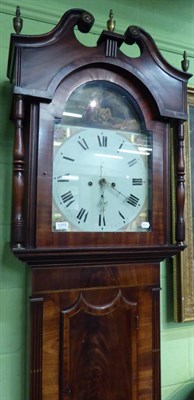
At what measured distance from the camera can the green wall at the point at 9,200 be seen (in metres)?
1.01

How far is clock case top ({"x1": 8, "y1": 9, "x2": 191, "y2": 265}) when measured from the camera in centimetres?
83

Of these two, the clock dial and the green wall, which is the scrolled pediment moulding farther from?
the clock dial

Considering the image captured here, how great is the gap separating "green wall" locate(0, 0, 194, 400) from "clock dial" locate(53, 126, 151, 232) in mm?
244

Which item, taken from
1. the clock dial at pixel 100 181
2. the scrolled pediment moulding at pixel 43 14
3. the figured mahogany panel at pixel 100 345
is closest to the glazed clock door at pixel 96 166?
the clock dial at pixel 100 181

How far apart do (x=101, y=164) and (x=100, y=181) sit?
5 cm

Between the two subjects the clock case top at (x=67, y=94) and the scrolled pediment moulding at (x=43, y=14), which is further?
the scrolled pediment moulding at (x=43, y=14)

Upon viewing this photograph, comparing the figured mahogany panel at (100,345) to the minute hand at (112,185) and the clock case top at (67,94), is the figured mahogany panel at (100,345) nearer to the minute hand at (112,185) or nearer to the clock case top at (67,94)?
the clock case top at (67,94)

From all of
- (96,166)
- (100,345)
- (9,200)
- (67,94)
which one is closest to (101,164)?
(96,166)

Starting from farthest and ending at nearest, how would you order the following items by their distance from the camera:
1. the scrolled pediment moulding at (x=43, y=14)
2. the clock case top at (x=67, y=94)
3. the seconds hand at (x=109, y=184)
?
the scrolled pediment moulding at (x=43, y=14) → the seconds hand at (x=109, y=184) → the clock case top at (x=67, y=94)

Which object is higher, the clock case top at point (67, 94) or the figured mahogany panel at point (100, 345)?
the clock case top at point (67, 94)

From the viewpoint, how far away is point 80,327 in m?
0.88

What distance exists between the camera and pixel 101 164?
94 centimetres

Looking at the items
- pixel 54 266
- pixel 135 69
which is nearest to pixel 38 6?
pixel 135 69

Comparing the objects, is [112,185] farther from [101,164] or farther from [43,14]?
[43,14]
